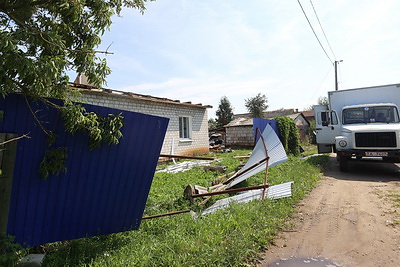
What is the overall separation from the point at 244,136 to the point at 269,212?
15802 mm

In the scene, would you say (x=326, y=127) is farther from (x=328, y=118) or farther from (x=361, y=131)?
(x=361, y=131)

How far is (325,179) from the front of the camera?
733 cm

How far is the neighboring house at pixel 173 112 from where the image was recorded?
9.21 metres

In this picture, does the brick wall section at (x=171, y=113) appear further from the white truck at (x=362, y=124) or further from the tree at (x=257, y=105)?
the tree at (x=257, y=105)

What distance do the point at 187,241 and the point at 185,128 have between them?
10469 mm

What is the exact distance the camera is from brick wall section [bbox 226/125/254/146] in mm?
19281

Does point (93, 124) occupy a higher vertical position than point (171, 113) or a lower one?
lower

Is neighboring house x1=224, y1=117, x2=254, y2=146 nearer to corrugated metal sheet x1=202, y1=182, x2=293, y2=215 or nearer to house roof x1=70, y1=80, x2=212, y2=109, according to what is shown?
house roof x1=70, y1=80, x2=212, y2=109

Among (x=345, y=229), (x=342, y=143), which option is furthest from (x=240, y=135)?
(x=345, y=229)

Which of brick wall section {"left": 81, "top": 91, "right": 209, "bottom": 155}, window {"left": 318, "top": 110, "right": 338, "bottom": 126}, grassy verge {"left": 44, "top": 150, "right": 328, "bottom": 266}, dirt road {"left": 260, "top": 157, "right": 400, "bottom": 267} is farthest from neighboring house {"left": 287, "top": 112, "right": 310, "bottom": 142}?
grassy verge {"left": 44, "top": 150, "right": 328, "bottom": 266}

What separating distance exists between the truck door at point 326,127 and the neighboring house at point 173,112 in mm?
6618

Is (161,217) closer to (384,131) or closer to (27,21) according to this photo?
(27,21)

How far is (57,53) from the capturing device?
7.66 feet

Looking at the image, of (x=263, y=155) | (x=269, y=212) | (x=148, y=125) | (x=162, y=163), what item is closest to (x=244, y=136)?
(x=162, y=163)
